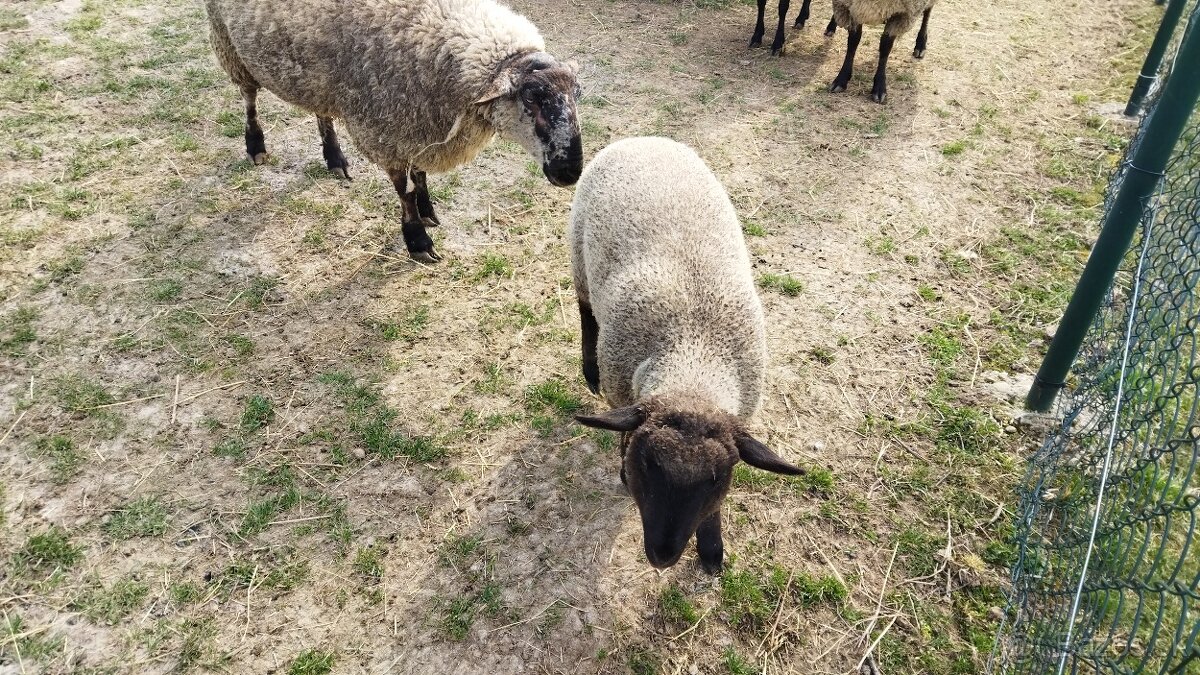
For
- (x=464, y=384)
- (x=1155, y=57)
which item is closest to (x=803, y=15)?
(x=1155, y=57)

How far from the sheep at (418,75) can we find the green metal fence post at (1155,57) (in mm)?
6014

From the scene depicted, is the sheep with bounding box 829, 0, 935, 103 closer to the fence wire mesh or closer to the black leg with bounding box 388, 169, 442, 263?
the fence wire mesh

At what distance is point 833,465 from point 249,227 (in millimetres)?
4803

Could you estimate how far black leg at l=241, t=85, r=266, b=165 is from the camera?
5484 mm

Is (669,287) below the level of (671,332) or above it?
above

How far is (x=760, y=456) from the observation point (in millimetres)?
2531

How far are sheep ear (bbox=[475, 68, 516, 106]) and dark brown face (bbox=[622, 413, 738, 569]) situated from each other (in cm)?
255

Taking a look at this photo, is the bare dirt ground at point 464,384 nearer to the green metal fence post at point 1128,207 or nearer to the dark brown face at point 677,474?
the green metal fence post at point 1128,207

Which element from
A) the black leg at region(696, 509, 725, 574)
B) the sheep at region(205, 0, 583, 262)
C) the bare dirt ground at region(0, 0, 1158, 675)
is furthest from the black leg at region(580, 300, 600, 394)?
the black leg at region(696, 509, 725, 574)

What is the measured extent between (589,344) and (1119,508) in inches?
109

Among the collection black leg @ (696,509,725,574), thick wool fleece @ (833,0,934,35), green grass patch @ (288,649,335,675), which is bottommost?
green grass patch @ (288,649,335,675)

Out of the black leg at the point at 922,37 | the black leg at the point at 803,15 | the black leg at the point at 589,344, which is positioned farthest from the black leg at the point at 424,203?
the black leg at the point at 922,37

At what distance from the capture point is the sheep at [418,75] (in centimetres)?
409

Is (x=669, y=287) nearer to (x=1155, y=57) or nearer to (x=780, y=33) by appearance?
(x=780, y=33)
